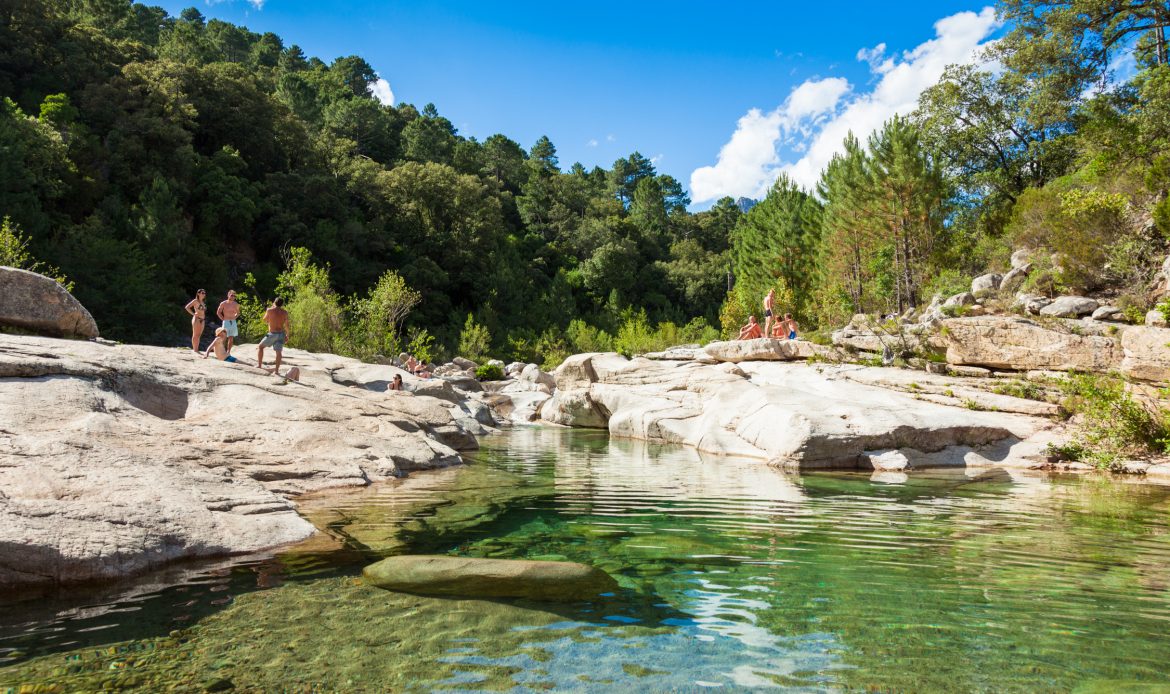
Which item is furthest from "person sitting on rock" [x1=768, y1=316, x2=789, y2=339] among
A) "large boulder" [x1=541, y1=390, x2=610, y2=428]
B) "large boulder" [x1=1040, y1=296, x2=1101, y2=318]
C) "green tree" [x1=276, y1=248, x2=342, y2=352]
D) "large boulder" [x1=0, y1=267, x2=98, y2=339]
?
"large boulder" [x1=0, y1=267, x2=98, y2=339]

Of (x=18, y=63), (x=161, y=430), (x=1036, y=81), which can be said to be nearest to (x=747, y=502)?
(x=161, y=430)

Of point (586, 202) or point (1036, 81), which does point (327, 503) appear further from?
point (586, 202)

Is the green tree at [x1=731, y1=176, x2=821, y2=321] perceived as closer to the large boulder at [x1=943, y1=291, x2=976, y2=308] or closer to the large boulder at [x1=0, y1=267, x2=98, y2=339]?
the large boulder at [x1=943, y1=291, x2=976, y2=308]

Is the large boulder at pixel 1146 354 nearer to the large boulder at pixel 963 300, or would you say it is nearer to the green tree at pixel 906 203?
the large boulder at pixel 963 300

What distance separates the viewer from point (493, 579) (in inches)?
185

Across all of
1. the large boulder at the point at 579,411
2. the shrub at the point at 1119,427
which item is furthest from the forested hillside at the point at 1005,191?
the large boulder at the point at 579,411

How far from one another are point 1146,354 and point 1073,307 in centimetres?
442

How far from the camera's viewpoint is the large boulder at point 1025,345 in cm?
1491

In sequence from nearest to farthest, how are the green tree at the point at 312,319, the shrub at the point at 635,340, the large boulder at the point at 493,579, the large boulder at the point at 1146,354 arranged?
the large boulder at the point at 493,579 < the large boulder at the point at 1146,354 < the green tree at the point at 312,319 < the shrub at the point at 635,340

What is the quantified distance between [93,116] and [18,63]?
5.87m

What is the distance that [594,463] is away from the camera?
13.4m

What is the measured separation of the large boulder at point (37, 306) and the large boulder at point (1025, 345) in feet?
67.7

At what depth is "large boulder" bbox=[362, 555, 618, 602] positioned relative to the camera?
4664mm

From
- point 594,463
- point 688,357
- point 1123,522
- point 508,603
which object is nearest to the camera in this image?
point 508,603
